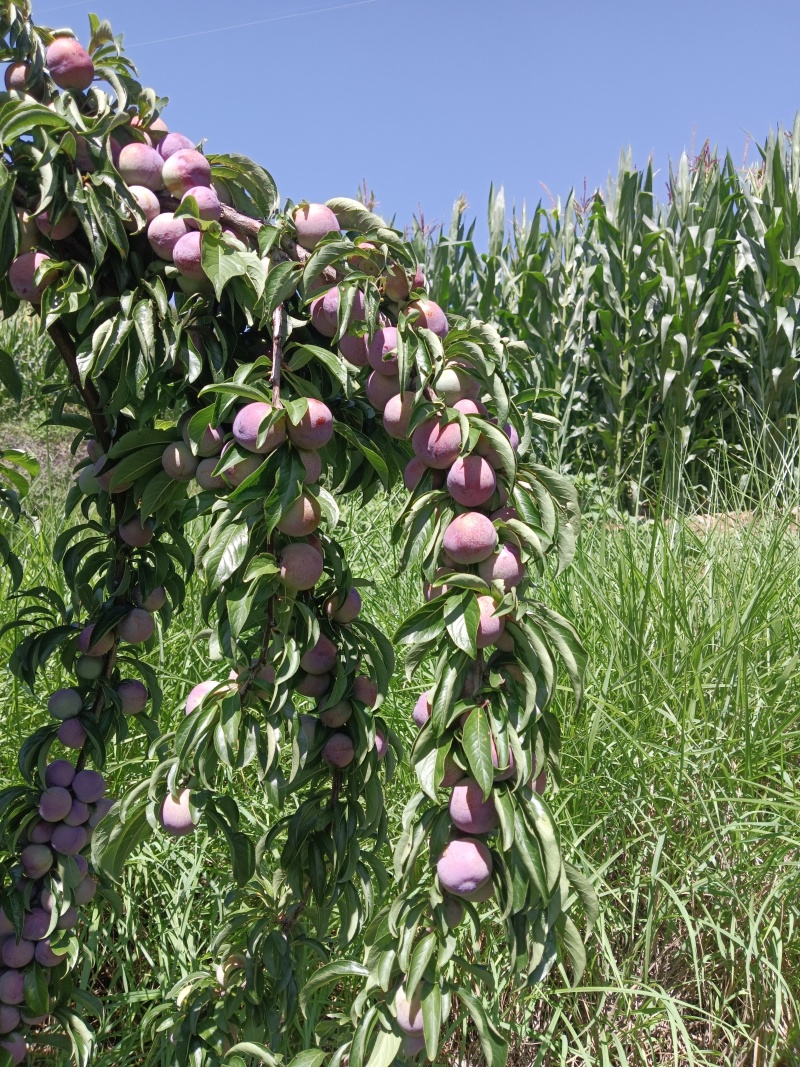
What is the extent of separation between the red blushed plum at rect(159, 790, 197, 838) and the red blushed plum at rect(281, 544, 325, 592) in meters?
0.24

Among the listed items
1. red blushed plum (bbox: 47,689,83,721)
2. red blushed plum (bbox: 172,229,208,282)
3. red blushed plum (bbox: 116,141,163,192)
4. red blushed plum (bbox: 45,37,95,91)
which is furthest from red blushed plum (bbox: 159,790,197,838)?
red blushed plum (bbox: 45,37,95,91)

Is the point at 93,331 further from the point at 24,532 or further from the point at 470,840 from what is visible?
the point at 24,532

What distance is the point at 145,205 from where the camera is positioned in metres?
0.75

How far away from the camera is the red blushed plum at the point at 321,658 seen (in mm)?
806

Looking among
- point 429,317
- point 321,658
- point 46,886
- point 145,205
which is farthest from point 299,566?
point 46,886

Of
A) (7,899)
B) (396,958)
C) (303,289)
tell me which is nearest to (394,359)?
(303,289)

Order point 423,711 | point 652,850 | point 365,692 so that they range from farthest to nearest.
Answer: point 652,850
point 365,692
point 423,711

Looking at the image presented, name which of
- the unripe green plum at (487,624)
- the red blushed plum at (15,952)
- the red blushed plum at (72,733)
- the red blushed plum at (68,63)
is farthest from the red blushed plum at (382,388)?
the red blushed plum at (15,952)

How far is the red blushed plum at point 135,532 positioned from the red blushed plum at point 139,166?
36 centimetres

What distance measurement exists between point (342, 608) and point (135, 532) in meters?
0.27

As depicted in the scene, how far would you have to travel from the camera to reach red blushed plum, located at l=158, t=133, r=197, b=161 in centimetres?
78

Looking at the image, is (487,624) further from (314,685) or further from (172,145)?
(172,145)

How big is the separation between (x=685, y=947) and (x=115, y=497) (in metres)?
1.20

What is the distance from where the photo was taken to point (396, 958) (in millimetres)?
697
